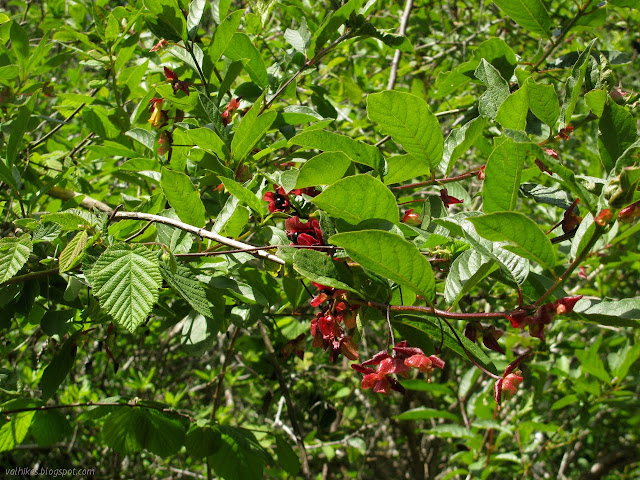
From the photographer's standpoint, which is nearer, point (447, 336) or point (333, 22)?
point (447, 336)

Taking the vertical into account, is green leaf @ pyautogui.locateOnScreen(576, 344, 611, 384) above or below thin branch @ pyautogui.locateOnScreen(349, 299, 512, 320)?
below

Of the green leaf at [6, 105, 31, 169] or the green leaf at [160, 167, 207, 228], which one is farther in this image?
the green leaf at [6, 105, 31, 169]

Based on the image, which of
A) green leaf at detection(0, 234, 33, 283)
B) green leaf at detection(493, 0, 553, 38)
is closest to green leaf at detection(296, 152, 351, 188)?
green leaf at detection(0, 234, 33, 283)

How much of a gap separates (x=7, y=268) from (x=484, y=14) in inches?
148

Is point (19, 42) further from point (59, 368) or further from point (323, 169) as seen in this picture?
point (323, 169)

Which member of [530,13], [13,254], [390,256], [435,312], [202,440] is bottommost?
[202,440]

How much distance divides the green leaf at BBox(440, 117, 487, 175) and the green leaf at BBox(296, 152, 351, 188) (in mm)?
274

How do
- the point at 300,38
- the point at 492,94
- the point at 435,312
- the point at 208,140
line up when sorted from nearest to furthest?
the point at 435,312 → the point at 492,94 → the point at 208,140 → the point at 300,38

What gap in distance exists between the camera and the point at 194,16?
1.38 metres

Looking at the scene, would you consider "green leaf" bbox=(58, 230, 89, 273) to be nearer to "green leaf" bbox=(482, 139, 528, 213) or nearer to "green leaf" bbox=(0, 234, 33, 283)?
"green leaf" bbox=(0, 234, 33, 283)

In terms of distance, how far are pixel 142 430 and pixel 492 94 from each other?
4.20 feet

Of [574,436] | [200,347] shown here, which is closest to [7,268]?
[200,347]

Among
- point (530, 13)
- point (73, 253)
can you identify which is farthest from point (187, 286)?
point (530, 13)

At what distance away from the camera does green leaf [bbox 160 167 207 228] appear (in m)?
1.00
